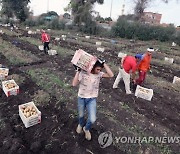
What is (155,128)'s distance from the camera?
569 centimetres

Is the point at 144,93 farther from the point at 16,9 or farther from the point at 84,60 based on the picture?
the point at 16,9

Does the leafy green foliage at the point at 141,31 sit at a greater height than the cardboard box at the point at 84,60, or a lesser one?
lesser

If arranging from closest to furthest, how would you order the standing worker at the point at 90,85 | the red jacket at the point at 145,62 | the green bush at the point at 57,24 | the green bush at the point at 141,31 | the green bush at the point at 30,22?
the standing worker at the point at 90,85, the red jacket at the point at 145,62, the green bush at the point at 141,31, the green bush at the point at 57,24, the green bush at the point at 30,22

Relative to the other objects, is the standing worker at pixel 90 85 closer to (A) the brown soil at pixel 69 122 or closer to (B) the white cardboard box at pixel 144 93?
(A) the brown soil at pixel 69 122

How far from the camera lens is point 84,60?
4.02 meters

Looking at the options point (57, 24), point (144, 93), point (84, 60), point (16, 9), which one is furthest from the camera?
point (16, 9)

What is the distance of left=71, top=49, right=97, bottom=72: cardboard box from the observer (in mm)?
3992

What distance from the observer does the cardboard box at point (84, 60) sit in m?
3.99

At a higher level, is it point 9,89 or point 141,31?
point 141,31

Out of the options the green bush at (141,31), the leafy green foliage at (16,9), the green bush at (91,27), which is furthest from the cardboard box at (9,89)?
the leafy green foliage at (16,9)

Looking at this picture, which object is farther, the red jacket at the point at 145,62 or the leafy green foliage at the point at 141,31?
the leafy green foliage at the point at 141,31

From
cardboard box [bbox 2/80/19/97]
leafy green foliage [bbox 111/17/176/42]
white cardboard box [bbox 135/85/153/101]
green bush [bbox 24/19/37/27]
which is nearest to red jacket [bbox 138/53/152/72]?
white cardboard box [bbox 135/85/153/101]

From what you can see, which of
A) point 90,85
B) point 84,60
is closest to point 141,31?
point 90,85

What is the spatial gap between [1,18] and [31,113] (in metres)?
35.5
